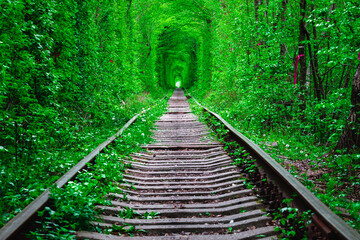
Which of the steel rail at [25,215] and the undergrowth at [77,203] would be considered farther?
the undergrowth at [77,203]

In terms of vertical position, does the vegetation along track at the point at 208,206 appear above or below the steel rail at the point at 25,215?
below

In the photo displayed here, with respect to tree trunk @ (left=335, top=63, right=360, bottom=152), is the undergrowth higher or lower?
lower

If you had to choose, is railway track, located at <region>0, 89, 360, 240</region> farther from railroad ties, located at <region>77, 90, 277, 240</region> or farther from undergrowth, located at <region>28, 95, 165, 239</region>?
undergrowth, located at <region>28, 95, 165, 239</region>

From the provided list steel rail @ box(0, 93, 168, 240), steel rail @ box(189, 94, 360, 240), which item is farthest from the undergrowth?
steel rail @ box(189, 94, 360, 240)

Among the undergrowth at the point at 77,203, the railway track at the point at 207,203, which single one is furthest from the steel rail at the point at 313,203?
the undergrowth at the point at 77,203

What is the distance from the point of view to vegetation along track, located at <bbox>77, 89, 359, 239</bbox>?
2.91 meters

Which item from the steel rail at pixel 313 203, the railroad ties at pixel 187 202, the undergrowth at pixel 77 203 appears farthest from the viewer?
the railroad ties at pixel 187 202

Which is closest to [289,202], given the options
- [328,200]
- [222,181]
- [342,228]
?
[328,200]

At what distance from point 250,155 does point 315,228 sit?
8.52 ft

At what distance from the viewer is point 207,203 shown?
386 cm

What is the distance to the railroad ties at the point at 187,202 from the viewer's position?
3121 mm

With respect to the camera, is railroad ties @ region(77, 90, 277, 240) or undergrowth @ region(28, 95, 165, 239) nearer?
undergrowth @ region(28, 95, 165, 239)

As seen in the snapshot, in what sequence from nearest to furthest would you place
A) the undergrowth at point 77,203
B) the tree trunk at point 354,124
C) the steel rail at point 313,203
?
the steel rail at point 313,203 < the undergrowth at point 77,203 < the tree trunk at point 354,124

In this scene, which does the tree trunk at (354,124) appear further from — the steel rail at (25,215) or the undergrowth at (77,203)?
the steel rail at (25,215)
